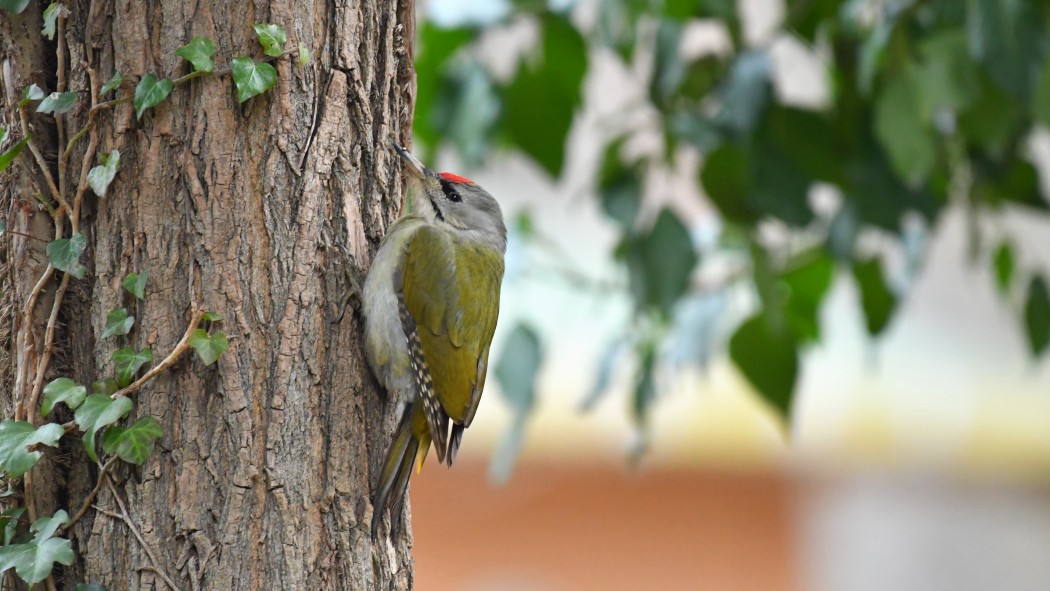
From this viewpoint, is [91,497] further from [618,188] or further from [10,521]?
[618,188]

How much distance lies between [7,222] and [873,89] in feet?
7.69

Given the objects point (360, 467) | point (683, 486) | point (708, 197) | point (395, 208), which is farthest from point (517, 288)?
point (683, 486)

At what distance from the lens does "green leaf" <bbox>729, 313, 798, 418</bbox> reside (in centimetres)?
308

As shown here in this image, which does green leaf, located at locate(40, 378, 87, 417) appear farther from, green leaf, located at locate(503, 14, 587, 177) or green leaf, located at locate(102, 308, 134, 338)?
green leaf, located at locate(503, 14, 587, 177)

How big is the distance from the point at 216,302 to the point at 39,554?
508 millimetres

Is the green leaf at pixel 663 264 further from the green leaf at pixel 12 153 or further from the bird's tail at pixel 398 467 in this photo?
the green leaf at pixel 12 153

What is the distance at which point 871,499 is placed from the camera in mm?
8930

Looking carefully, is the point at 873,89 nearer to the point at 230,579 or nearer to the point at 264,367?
the point at 264,367

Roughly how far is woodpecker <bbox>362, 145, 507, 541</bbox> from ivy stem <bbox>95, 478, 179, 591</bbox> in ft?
1.28

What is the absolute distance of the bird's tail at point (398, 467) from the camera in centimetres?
215

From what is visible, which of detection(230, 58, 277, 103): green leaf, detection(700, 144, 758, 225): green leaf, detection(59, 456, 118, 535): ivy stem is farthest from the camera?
detection(700, 144, 758, 225): green leaf

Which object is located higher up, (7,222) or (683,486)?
(7,222)

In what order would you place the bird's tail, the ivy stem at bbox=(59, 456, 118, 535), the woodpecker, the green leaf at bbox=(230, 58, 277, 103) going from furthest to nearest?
the woodpecker
the bird's tail
the green leaf at bbox=(230, 58, 277, 103)
the ivy stem at bbox=(59, 456, 118, 535)

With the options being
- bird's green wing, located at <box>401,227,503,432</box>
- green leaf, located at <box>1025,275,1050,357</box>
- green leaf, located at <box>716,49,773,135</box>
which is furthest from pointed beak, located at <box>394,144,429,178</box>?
green leaf, located at <box>1025,275,1050,357</box>
